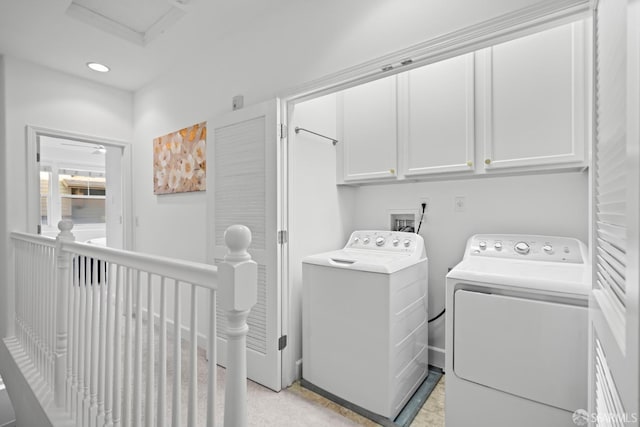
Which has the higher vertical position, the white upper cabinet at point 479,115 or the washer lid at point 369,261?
the white upper cabinet at point 479,115

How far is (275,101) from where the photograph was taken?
2027mm

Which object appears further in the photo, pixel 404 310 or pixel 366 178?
pixel 366 178

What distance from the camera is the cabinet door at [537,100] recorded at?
164 centimetres

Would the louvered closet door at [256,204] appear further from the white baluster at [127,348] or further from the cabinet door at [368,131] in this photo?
the white baluster at [127,348]

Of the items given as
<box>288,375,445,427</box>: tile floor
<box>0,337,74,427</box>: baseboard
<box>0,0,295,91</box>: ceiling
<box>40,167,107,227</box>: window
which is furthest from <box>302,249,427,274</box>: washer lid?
<box>40,167,107,227</box>: window

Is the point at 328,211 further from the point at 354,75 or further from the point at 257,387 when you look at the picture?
the point at 257,387

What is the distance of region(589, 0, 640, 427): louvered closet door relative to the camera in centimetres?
49

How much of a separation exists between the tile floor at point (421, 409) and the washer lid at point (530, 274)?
881mm

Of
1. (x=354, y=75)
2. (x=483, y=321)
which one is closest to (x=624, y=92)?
(x=483, y=321)

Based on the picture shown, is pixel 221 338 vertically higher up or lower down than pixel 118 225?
lower down

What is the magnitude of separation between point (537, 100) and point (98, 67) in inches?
146

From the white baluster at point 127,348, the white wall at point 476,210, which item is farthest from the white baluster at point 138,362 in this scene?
the white wall at point 476,210

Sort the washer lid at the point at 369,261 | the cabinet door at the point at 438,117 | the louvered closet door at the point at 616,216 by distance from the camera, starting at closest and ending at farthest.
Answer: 1. the louvered closet door at the point at 616,216
2. the washer lid at the point at 369,261
3. the cabinet door at the point at 438,117

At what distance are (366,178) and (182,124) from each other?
1868 mm
